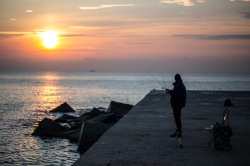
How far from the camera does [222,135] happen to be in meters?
8.57

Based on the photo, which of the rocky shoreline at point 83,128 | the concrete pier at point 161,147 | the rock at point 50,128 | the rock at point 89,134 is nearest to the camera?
the concrete pier at point 161,147

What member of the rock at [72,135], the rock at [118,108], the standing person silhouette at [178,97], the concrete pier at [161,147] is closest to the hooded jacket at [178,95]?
the standing person silhouette at [178,97]

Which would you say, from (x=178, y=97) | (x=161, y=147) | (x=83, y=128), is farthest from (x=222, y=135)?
(x=83, y=128)

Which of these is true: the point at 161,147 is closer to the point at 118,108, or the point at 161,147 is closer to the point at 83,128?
the point at 83,128

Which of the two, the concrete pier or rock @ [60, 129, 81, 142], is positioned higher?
the concrete pier

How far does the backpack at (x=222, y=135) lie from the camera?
854 cm

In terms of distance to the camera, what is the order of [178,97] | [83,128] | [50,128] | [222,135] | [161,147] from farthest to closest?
1. [50,128]
2. [83,128]
3. [178,97]
4. [161,147]
5. [222,135]

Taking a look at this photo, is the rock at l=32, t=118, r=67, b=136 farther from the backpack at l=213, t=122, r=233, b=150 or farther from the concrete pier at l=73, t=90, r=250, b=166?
the backpack at l=213, t=122, r=233, b=150

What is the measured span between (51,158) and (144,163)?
7226 millimetres

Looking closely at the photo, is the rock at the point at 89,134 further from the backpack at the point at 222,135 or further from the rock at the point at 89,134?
the backpack at the point at 222,135

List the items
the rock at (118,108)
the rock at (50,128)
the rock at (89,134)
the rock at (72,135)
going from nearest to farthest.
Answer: the rock at (89,134)
the rock at (72,135)
the rock at (50,128)
the rock at (118,108)

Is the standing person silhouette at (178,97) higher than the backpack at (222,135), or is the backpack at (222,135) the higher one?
the standing person silhouette at (178,97)

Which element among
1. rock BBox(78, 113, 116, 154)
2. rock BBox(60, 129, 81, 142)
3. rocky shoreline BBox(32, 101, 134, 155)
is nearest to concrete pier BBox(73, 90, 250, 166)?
rock BBox(78, 113, 116, 154)

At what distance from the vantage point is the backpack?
8.54 meters
